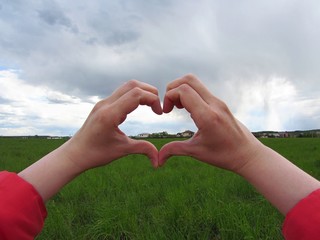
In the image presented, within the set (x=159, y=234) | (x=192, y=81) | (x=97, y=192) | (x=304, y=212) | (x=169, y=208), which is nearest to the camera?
(x=304, y=212)

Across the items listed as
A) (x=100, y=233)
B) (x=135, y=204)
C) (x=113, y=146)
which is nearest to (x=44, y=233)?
(x=100, y=233)

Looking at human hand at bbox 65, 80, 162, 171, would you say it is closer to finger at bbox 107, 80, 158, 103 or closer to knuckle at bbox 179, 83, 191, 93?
finger at bbox 107, 80, 158, 103

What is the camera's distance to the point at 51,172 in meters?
1.14

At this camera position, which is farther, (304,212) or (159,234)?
(159,234)

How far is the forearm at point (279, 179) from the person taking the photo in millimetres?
943

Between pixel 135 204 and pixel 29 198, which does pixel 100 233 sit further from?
pixel 29 198

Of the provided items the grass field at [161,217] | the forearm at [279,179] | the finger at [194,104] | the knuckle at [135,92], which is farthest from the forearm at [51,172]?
the grass field at [161,217]

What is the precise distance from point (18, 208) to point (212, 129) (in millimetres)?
623

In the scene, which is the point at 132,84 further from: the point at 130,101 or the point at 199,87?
the point at 199,87

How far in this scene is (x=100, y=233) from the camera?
11.1 ft

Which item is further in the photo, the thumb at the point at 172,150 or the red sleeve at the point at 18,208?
the thumb at the point at 172,150

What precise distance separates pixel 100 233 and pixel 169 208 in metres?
0.86

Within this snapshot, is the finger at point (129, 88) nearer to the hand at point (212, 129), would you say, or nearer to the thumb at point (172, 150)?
the hand at point (212, 129)

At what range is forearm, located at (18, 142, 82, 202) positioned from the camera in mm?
1096
